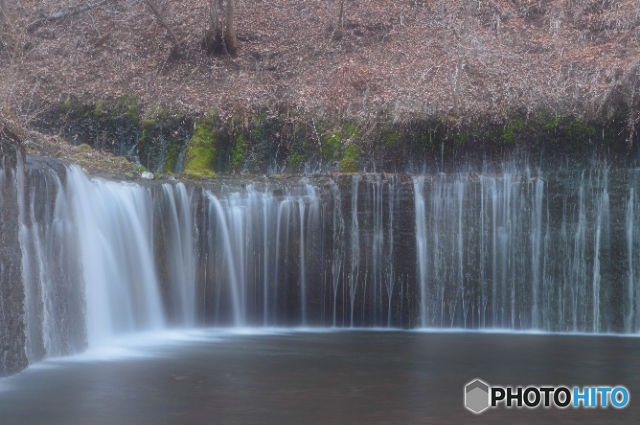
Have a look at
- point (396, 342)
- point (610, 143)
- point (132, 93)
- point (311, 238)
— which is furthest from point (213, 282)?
point (610, 143)

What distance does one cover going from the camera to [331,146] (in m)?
16.2

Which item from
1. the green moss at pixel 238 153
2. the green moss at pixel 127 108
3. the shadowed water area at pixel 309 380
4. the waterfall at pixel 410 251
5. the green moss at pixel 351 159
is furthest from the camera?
the green moss at pixel 127 108

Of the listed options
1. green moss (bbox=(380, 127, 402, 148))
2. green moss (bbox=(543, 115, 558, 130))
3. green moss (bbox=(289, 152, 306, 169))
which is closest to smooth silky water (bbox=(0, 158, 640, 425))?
green moss (bbox=(543, 115, 558, 130))

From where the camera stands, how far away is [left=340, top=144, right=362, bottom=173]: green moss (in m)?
15.9

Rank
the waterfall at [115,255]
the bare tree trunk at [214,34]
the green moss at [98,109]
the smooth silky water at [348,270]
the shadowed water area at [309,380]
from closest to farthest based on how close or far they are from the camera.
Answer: the shadowed water area at [309,380] < the smooth silky water at [348,270] < the waterfall at [115,255] < the green moss at [98,109] < the bare tree trunk at [214,34]

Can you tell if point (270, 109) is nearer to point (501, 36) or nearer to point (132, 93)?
point (132, 93)

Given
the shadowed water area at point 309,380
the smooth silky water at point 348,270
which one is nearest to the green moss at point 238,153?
the smooth silky water at point 348,270

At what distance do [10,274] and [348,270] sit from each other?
6819mm

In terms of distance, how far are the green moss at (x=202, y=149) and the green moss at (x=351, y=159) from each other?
255cm

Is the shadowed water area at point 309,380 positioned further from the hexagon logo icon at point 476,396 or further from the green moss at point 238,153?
the green moss at point 238,153

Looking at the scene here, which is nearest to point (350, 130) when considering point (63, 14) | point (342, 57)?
point (342, 57)

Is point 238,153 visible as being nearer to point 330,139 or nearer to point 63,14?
point 330,139

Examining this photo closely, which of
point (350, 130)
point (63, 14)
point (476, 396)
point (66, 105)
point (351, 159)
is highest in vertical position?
point (63, 14)

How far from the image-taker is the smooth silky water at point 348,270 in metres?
10.7
